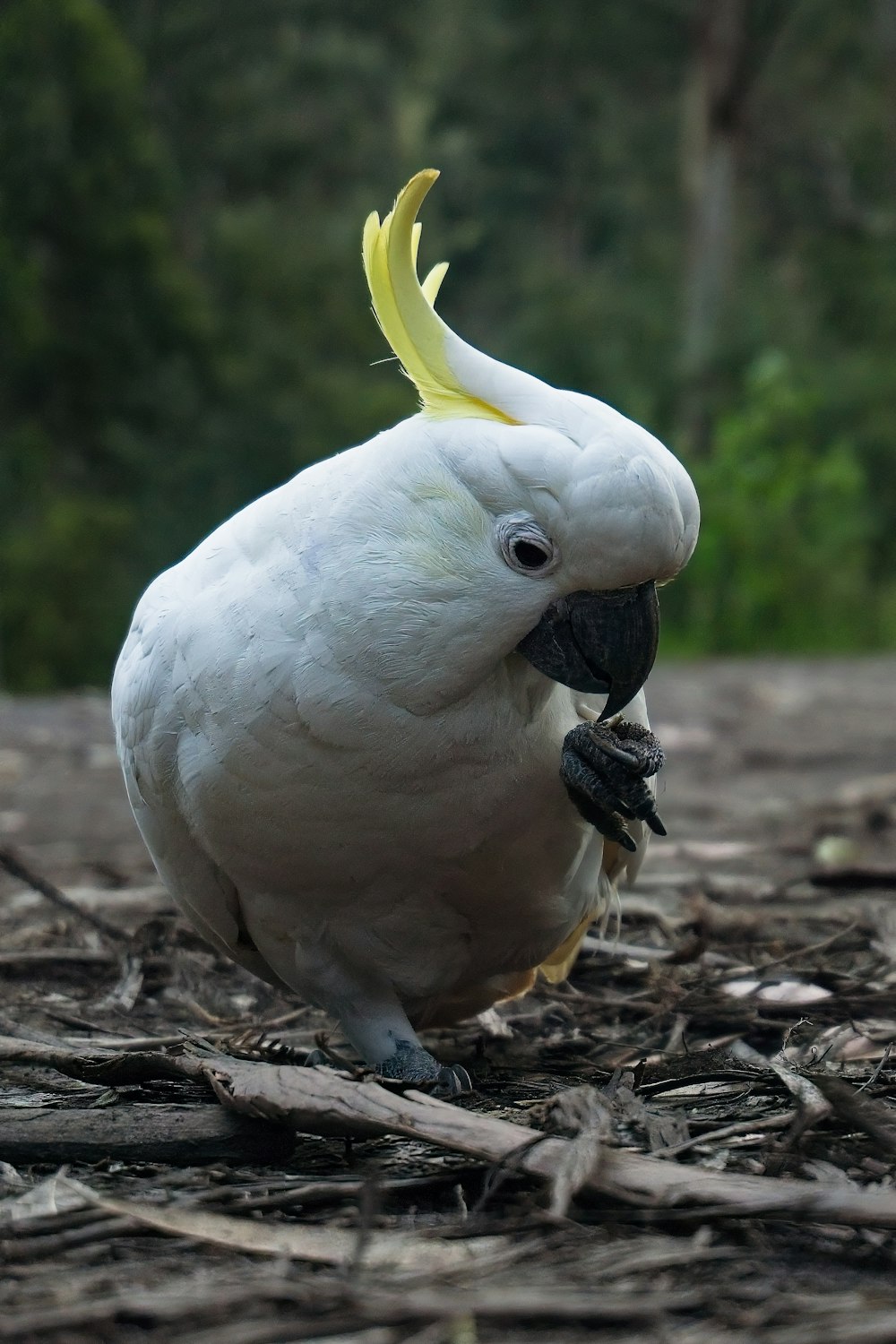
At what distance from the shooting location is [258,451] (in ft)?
37.2

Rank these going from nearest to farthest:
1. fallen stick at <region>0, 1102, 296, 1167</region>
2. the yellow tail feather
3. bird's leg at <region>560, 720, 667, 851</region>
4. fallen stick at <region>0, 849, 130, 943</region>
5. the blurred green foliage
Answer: fallen stick at <region>0, 1102, 296, 1167</region> → bird's leg at <region>560, 720, 667, 851</region> → the yellow tail feather → fallen stick at <region>0, 849, 130, 943</region> → the blurred green foliage

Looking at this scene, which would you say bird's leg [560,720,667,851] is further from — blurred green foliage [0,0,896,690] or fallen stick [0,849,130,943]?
blurred green foliage [0,0,896,690]

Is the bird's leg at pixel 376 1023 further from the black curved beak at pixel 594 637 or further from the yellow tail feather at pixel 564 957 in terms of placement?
the black curved beak at pixel 594 637

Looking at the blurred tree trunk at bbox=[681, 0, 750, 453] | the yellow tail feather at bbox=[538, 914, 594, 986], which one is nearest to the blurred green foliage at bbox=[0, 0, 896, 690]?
the blurred tree trunk at bbox=[681, 0, 750, 453]

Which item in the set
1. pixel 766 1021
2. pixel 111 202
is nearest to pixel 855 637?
pixel 111 202

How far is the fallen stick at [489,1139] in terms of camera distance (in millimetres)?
1681

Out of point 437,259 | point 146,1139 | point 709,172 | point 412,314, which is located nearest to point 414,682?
point 412,314

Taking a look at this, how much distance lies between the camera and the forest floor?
1538 millimetres

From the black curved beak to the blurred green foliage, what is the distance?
8.09 meters

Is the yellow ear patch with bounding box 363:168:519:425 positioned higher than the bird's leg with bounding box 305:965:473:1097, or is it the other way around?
the yellow ear patch with bounding box 363:168:519:425

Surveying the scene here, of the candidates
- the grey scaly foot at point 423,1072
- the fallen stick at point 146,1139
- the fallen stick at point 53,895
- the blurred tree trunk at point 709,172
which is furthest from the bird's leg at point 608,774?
the blurred tree trunk at point 709,172

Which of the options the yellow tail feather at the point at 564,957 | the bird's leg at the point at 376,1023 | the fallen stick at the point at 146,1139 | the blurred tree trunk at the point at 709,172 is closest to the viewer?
the fallen stick at the point at 146,1139

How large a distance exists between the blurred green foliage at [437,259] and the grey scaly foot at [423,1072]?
7939mm

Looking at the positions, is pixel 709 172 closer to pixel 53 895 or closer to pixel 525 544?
pixel 53 895
